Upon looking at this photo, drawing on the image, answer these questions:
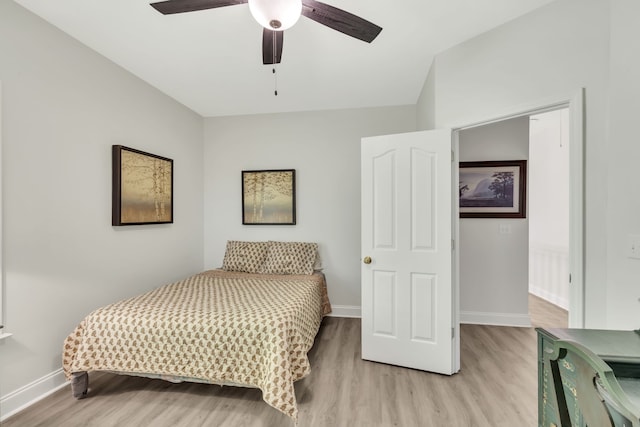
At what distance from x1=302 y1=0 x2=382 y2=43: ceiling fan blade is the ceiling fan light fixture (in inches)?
5.2

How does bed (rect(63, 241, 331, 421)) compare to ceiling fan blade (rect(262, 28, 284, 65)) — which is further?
bed (rect(63, 241, 331, 421))

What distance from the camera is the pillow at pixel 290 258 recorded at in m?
3.45

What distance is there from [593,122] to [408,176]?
1157 millimetres

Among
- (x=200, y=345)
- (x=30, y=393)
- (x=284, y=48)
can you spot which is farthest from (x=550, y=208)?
(x=30, y=393)

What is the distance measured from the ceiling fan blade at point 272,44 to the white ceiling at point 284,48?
1.48 feet

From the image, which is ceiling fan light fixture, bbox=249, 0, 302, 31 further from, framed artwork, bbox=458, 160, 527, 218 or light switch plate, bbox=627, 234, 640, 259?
framed artwork, bbox=458, 160, 527, 218

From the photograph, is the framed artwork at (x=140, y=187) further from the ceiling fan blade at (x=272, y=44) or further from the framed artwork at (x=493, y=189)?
the framed artwork at (x=493, y=189)

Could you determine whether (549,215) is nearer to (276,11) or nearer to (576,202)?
(576,202)

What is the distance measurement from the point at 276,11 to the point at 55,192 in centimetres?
209

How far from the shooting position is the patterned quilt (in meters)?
1.83

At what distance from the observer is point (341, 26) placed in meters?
1.51

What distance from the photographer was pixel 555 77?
1.77 m

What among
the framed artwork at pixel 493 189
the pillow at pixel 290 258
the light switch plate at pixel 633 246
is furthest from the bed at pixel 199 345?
the framed artwork at pixel 493 189

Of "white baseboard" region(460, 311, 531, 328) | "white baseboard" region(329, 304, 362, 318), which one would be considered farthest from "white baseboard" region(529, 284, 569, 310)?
"white baseboard" region(329, 304, 362, 318)
